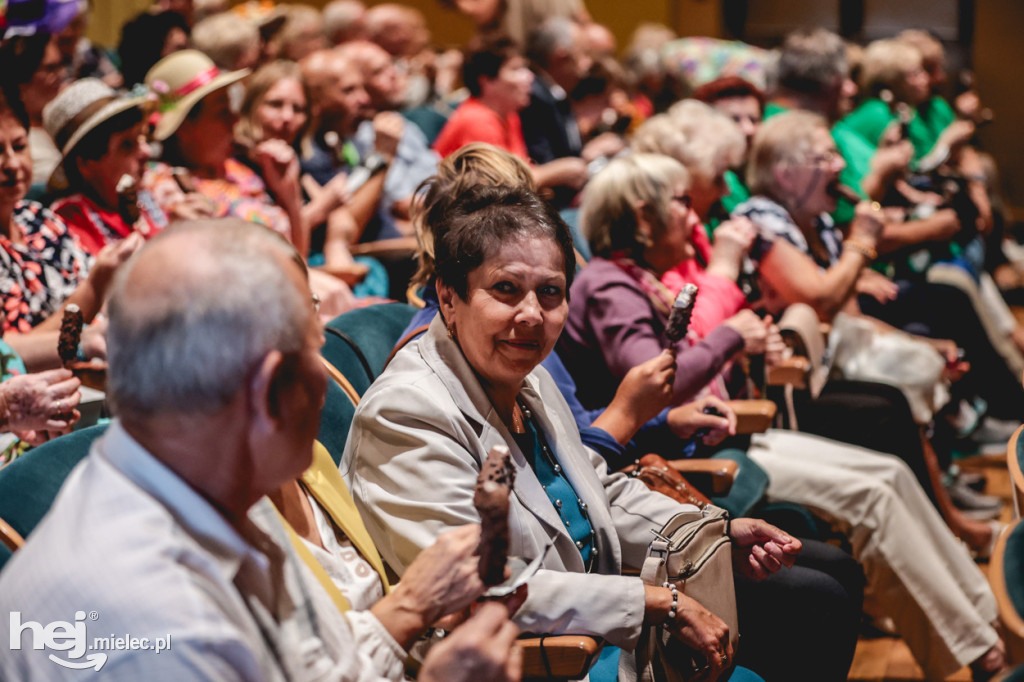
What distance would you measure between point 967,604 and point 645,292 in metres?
1.12

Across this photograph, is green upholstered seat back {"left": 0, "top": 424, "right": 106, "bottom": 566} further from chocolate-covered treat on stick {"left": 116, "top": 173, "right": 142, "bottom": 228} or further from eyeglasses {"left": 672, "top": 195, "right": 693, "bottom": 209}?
eyeglasses {"left": 672, "top": 195, "right": 693, "bottom": 209}

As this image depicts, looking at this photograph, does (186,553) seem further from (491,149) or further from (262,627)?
(491,149)

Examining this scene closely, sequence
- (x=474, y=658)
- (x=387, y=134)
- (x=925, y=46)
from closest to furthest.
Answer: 1. (x=474, y=658)
2. (x=387, y=134)
3. (x=925, y=46)

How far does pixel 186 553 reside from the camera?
88cm

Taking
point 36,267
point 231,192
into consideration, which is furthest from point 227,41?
point 36,267

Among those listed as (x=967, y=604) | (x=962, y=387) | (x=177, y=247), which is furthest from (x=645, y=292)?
(x=962, y=387)

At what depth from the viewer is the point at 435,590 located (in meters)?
1.15

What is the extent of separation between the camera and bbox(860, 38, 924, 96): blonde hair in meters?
5.27

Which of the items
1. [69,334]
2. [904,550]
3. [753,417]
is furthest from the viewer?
[904,550]

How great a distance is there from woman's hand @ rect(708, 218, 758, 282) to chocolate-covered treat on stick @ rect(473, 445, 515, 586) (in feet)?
5.55

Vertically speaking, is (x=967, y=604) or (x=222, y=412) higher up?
(x=222, y=412)

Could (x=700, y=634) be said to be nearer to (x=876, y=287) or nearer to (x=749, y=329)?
(x=749, y=329)

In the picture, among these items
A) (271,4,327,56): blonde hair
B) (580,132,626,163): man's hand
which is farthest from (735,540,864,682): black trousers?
(271,4,327,56): blonde hair

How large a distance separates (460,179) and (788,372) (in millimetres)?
1213
